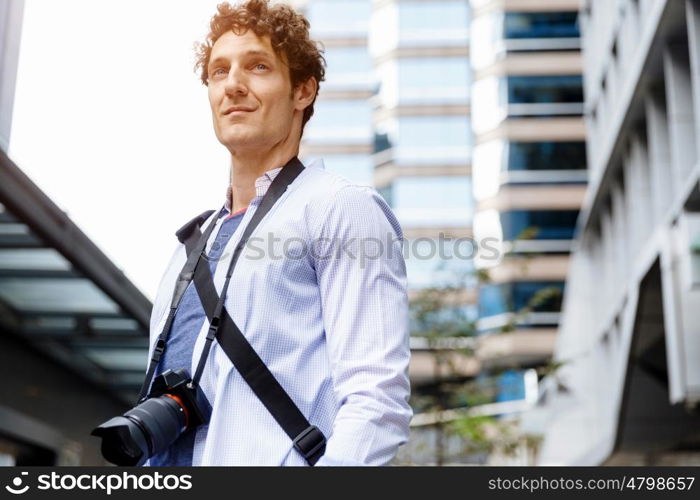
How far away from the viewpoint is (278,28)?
256 cm

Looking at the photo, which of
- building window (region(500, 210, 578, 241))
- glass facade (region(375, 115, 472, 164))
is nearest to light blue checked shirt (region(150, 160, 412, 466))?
building window (region(500, 210, 578, 241))

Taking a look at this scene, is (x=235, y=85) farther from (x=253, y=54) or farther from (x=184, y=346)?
(x=184, y=346)

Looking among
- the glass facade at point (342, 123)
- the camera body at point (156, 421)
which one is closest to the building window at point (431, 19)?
the glass facade at point (342, 123)

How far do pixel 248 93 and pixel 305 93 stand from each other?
0.19 meters

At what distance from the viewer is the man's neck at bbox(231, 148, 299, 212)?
2.59 metres

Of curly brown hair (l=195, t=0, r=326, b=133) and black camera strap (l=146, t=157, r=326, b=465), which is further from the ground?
curly brown hair (l=195, t=0, r=326, b=133)

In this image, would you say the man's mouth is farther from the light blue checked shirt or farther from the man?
the light blue checked shirt

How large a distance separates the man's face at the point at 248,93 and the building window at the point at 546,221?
53.3 m

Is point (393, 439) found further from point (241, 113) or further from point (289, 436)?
point (241, 113)

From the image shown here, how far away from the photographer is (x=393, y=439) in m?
2.10

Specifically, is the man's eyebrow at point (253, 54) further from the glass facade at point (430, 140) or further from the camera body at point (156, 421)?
the glass facade at point (430, 140)

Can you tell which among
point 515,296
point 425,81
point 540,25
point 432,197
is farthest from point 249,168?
point 425,81

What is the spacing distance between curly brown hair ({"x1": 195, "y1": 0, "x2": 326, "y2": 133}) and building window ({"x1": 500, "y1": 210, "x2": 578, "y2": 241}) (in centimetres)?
5318

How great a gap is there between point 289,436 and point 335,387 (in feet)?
0.43
